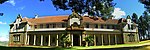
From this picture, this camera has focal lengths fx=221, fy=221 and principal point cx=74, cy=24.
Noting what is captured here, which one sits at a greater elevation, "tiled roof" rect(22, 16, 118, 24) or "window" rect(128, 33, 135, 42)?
"tiled roof" rect(22, 16, 118, 24)

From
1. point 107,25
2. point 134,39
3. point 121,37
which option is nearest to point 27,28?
point 107,25

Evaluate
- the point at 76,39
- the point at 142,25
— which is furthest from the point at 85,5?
the point at 142,25

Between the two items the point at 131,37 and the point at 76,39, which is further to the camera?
the point at 131,37

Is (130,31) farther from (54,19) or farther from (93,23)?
(54,19)

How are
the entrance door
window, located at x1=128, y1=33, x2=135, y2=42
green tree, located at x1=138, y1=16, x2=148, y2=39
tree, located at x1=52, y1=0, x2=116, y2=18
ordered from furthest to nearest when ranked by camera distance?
1. green tree, located at x1=138, y1=16, x2=148, y2=39
2. window, located at x1=128, y1=33, x2=135, y2=42
3. the entrance door
4. tree, located at x1=52, y1=0, x2=116, y2=18

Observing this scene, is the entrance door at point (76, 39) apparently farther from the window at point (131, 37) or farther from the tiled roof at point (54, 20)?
the window at point (131, 37)

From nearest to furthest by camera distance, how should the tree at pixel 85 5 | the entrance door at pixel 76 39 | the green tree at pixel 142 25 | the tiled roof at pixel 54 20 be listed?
1. the tree at pixel 85 5
2. the entrance door at pixel 76 39
3. the tiled roof at pixel 54 20
4. the green tree at pixel 142 25

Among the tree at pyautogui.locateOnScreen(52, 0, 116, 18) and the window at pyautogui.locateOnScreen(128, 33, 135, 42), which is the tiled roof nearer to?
the window at pyautogui.locateOnScreen(128, 33, 135, 42)

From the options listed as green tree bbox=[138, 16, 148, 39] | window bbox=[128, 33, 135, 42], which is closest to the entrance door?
window bbox=[128, 33, 135, 42]

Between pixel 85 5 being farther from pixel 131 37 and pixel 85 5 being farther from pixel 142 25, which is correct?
pixel 142 25

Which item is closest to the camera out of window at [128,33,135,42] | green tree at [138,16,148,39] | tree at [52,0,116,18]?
tree at [52,0,116,18]

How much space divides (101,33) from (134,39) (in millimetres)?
11771

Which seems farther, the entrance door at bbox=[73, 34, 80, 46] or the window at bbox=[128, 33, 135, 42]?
the window at bbox=[128, 33, 135, 42]

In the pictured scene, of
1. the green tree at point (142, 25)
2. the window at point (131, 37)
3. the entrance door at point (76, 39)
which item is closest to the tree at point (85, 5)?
the entrance door at point (76, 39)
